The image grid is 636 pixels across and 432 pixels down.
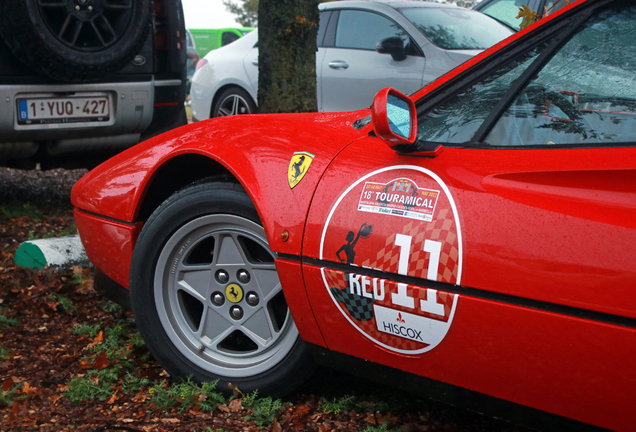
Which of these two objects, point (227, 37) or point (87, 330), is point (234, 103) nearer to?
point (87, 330)

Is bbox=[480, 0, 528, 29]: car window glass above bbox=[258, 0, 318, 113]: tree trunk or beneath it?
above

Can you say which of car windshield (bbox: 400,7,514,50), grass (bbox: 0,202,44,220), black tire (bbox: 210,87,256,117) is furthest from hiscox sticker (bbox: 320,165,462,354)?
black tire (bbox: 210,87,256,117)

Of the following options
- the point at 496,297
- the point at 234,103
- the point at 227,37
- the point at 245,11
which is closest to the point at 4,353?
the point at 496,297

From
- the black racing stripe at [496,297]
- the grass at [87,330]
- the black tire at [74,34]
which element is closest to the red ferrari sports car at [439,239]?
the black racing stripe at [496,297]

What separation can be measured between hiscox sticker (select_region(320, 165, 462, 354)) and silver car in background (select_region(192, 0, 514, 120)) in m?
3.86

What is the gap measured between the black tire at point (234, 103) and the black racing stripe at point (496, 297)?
5.14 meters

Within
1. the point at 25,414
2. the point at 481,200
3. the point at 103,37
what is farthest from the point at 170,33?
the point at 481,200

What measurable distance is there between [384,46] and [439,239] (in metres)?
4.26

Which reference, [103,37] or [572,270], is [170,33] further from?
[572,270]

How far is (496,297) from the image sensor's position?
57.3 inches

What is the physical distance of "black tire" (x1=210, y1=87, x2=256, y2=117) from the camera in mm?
6676

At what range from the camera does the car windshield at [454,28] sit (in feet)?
18.0

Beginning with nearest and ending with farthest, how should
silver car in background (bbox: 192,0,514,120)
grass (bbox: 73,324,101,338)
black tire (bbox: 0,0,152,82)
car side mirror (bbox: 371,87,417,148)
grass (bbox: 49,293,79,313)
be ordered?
car side mirror (bbox: 371,87,417,148), grass (bbox: 73,324,101,338), grass (bbox: 49,293,79,313), black tire (bbox: 0,0,152,82), silver car in background (bbox: 192,0,514,120)

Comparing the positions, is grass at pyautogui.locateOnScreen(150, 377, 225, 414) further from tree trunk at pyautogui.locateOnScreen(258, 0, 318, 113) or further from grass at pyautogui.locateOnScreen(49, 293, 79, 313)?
tree trunk at pyautogui.locateOnScreen(258, 0, 318, 113)
